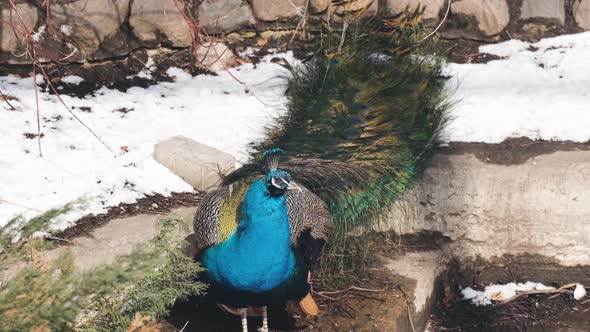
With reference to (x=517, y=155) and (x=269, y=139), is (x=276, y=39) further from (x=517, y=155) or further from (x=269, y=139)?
(x=517, y=155)

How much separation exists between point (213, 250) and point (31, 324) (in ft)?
3.73

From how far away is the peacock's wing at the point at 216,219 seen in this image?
3178mm

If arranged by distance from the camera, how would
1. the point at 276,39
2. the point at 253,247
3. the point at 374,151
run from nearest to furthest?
the point at 253,247, the point at 374,151, the point at 276,39

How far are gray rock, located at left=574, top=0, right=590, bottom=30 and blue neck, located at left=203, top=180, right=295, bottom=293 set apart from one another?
10.5 ft

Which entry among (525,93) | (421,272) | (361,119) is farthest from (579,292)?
(361,119)

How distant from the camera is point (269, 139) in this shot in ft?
13.8

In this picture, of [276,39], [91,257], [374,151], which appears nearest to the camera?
[91,257]

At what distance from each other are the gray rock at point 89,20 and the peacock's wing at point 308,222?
2069mm

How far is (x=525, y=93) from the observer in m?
5.01

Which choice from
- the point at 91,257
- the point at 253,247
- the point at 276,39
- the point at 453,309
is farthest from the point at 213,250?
the point at 276,39

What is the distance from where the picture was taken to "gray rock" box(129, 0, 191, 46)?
5137 millimetres

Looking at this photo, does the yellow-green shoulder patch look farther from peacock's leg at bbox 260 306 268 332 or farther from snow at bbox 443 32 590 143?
snow at bbox 443 32 590 143

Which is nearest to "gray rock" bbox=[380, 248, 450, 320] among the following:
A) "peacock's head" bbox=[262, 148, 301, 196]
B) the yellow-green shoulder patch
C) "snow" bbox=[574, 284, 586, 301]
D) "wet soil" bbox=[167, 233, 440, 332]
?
"wet soil" bbox=[167, 233, 440, 332]

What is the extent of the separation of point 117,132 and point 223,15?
3.78 feet
